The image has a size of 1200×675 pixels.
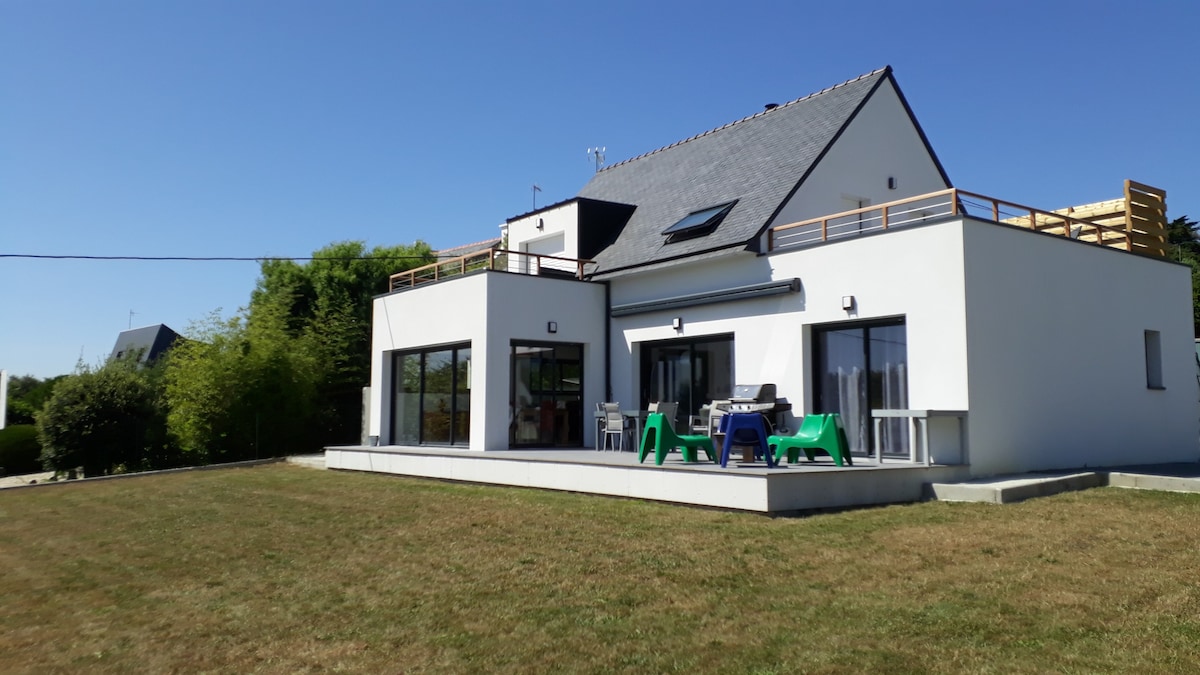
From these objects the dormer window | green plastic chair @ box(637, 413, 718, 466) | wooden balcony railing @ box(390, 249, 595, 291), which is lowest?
green plastic chair @ box(637, 413, 718, 466)

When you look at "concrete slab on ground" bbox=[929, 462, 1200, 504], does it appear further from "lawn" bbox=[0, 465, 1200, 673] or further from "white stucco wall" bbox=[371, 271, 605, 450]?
"white stucco wall" bbox=[371, 271, 605, 450]

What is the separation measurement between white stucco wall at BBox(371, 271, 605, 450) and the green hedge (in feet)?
43.4

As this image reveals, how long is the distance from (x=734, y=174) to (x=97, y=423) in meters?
15.6

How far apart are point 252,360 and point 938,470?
1606cm

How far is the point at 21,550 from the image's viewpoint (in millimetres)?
9094

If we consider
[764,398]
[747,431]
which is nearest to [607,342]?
[764,398]

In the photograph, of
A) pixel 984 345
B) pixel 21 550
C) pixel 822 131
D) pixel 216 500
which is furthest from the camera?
pixel 822 131

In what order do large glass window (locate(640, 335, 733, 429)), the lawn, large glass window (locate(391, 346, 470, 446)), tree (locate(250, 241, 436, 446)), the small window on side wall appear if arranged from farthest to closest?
1. tree (locate(250, 241, 436, 446))
2. large glass window (locate(391, 346, 470, 446))
3. large glass window (locate(640, 335, 733, 429))
4. the small window on side wall
5. the lawn

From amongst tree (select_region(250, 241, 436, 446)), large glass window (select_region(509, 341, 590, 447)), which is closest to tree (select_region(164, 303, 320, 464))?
tree (select_region(250, 241, 436, 446))

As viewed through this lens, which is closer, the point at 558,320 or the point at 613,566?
the point at 613,566

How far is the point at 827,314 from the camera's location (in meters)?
12.6

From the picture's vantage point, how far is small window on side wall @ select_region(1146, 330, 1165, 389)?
46.2ft

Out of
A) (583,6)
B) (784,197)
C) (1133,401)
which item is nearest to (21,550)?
(583,6)

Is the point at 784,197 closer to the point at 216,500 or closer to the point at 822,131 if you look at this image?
the point at 822,131
